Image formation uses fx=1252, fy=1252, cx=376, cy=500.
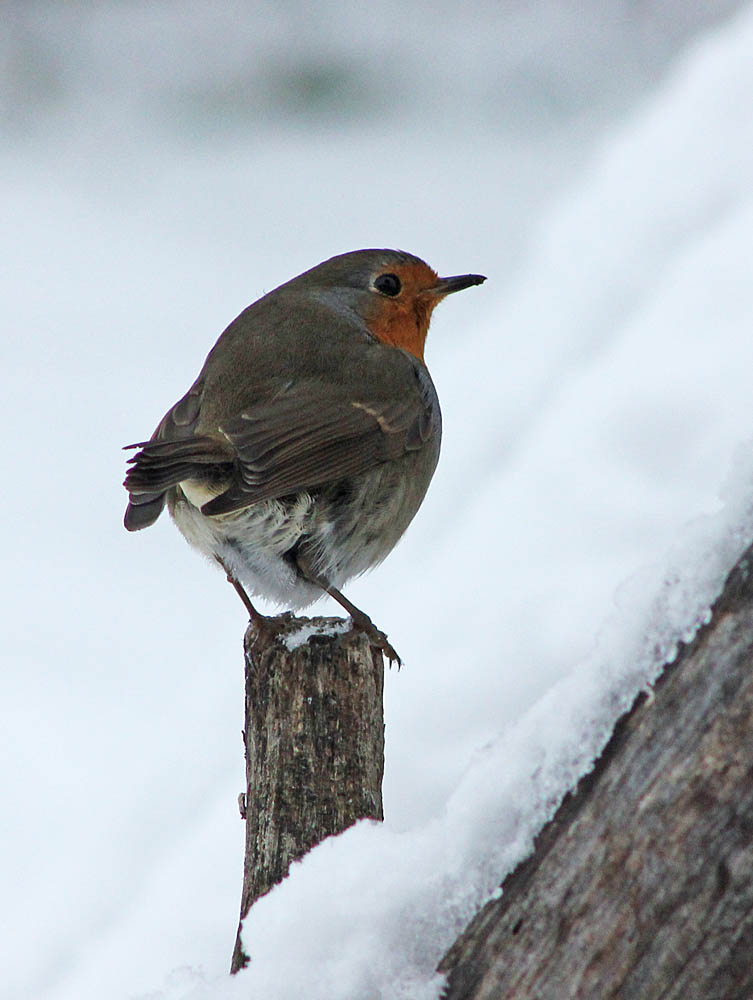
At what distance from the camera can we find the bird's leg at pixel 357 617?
9.36 feet

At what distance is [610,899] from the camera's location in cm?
130

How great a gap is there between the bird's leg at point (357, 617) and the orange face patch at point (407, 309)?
87 cm

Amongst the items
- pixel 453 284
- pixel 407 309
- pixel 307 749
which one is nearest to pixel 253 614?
pixel 307 749

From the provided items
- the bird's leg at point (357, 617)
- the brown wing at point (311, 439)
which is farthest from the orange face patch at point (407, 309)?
the bird's leg at point (357, 617)

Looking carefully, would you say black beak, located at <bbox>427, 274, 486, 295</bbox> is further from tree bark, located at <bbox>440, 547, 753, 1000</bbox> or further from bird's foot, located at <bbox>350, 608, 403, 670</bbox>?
tree bark, located at <bbox>440, 547, 753, 1000</bbox>

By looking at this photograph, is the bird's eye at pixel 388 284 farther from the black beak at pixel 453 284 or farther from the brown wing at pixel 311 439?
the brown wing at pixel 311 439

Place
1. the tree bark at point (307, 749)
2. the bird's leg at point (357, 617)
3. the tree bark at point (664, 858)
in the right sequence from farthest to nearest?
1. the bird's leg at point (357, 617)
2. the tree bark at point (307, 749)
3. the tree bark at point (664, 858)

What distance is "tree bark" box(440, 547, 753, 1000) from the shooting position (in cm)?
127

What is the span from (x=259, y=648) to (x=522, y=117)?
7.91 m

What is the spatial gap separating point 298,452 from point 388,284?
1004 mm

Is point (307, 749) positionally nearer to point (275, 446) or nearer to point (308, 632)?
point (308, 632)

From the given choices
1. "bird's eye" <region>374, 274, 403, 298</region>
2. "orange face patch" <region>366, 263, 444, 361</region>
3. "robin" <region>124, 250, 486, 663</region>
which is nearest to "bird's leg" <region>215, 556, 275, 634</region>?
"robin" <region>124, 250, 486, 663</region>

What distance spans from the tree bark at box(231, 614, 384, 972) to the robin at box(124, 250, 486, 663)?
355mm

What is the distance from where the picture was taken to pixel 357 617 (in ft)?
9.57
